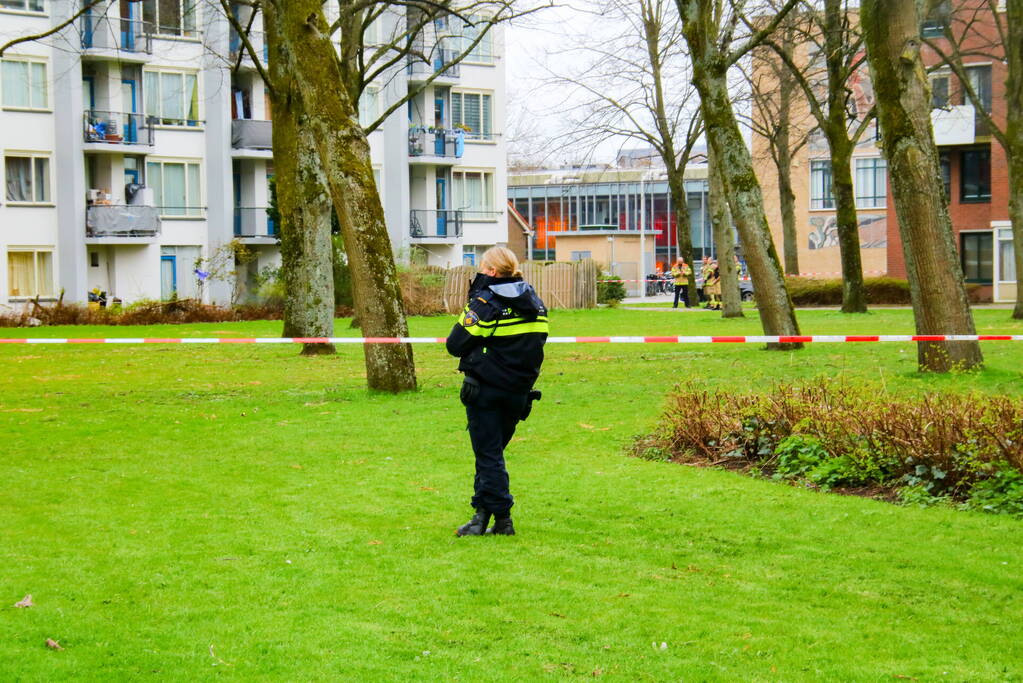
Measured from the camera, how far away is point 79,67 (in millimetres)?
44781

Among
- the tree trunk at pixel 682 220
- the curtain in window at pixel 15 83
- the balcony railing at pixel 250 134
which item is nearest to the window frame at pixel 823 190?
the tree trunk at pixel 682 220

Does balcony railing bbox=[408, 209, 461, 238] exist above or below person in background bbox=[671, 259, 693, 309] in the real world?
above

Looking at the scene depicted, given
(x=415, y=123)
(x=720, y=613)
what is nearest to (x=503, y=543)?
(x=720, y=613)

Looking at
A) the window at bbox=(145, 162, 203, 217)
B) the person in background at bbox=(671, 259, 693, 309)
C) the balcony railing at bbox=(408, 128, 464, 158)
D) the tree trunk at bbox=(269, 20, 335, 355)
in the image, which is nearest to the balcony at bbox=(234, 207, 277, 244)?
the window at bbox=(145, 162, 203, 217)

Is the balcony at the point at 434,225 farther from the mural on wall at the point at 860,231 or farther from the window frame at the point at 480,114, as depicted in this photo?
the mural on wall at the point at 860,231

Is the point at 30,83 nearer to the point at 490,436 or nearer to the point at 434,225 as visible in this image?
the point at 434,225

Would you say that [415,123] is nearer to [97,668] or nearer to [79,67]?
[79,67]

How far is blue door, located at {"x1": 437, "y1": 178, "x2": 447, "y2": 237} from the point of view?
5706 centimetres

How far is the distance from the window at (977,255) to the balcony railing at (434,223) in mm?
22137

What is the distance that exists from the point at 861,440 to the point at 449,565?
13.0 ft

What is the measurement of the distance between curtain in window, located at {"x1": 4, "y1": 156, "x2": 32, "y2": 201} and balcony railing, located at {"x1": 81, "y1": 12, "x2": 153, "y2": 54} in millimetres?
4659

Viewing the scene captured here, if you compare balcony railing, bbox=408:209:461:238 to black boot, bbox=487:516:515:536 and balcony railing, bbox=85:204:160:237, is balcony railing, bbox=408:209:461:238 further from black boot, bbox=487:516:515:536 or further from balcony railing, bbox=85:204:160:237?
black boot, bbox=487:516:515:536

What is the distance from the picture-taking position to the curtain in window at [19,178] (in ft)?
144

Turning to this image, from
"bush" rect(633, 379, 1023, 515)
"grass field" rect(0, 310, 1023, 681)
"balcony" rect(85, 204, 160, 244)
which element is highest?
"balcony" rect(85, 204, 160, 244)
